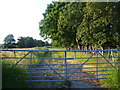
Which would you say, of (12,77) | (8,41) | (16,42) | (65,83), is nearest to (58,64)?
(65,83)

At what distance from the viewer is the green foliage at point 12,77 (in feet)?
11.9

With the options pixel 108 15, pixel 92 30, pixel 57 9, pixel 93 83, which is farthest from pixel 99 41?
pixel 57 9

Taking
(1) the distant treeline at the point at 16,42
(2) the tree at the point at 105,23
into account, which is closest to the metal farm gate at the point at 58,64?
(1) the distant treeline at the point at 16,42

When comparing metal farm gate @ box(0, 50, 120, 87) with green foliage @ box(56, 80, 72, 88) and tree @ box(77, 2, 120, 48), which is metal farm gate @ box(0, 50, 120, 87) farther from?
tree @ box(77, 2, 120, 48)

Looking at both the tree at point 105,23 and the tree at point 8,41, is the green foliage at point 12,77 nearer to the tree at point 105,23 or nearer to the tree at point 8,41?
the tree at point 8,41

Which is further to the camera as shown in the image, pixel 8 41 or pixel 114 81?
pixel 8 41

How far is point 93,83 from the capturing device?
4.75 metres

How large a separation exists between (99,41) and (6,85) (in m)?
8.46

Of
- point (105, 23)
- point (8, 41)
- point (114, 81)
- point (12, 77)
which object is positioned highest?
point (105, 23)

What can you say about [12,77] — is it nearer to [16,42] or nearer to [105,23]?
[16,42]

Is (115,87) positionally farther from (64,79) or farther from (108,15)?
(108,15)

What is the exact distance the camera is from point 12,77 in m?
3.79

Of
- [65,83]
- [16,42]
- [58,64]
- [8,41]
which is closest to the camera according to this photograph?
[58,64]

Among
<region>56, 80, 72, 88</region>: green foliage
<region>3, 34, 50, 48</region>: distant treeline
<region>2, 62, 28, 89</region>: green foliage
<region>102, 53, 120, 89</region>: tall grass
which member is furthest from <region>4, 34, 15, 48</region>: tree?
<region>102, 53, 120, 89</region>: tall grass
